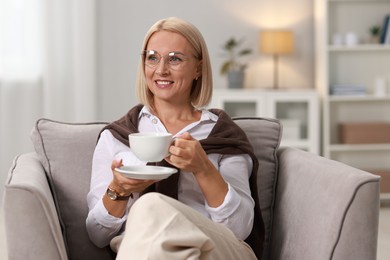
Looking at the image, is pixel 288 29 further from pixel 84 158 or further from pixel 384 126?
pixel 84 158

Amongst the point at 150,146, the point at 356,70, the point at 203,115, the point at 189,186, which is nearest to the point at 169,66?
the point at 203,115

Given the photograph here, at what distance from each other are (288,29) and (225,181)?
12.1ft

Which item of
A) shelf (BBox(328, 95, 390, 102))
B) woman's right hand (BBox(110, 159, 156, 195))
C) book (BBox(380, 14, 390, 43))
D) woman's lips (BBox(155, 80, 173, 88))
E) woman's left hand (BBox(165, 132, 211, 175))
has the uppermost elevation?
book (BBox(380, 14, 390, 43))

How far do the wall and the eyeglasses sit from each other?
3.31 m

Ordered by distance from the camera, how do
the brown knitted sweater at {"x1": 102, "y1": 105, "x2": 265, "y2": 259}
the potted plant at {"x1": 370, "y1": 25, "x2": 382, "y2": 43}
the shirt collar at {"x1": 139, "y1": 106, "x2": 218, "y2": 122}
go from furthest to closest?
the potted plant at {"x1": 370, "y1": 25, "x2": 382, "y2": 43}, the shirt collar at {"x1": 139, "y1": 106, "x2": 218, "y2": 122}, the brown knitted sweater at {"x1": 102, "y1": 105, "x2": 265, "y2": 259}

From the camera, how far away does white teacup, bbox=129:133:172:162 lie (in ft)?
5.66

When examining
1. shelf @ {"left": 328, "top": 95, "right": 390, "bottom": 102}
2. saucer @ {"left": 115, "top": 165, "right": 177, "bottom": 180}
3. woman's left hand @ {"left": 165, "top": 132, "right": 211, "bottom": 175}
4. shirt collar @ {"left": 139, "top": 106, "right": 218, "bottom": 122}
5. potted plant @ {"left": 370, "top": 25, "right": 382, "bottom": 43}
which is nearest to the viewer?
saucer @ {"left": 115, "top": 165, "right": 177, "bottom": 180}

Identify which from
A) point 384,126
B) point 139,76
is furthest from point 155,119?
point 384,126

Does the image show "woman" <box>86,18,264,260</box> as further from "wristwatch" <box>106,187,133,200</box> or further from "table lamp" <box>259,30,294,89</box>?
"table lamp" <box>259,30,294,89</box>

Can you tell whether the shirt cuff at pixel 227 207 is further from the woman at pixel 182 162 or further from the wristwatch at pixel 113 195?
the wristwatch at pixel 113 195

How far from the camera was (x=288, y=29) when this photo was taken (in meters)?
5.48

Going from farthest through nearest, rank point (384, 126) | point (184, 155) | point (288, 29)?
point (288, 29) → point (384, 126) → point (184, 155)

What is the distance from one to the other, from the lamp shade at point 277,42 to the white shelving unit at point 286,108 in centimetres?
29

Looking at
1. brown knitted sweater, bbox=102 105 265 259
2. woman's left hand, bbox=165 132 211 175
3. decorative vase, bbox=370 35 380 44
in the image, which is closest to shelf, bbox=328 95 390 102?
decorative vase, bbox=370 35 380 44
